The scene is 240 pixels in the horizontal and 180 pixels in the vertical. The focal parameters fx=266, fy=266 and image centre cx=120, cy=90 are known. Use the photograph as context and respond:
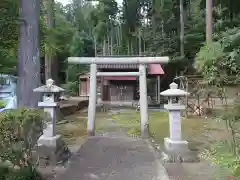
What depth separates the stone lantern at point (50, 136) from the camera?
5720 millimetres

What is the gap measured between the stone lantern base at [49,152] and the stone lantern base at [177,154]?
2348mm

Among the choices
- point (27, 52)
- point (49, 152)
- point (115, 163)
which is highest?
point (27, 52)

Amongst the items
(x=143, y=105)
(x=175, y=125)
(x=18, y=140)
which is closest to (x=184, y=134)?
(x=143, y=105)

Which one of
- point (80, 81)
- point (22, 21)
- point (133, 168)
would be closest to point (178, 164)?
point (133, 168)

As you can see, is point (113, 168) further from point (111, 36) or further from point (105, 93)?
point (111, 36)

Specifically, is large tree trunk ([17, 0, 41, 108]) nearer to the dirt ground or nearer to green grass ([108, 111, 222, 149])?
the dirt ground

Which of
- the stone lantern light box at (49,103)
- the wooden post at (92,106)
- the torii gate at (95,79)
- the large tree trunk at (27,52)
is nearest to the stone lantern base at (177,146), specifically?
the stone lantern light box at (49,103)

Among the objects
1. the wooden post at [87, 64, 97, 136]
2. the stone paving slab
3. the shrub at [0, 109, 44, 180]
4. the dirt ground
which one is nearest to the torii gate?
the wooden post at [87, 64, 97, 136]

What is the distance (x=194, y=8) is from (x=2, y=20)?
76.5ft

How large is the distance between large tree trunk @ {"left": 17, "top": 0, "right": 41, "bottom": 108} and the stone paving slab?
187 cm

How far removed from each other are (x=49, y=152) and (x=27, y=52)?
2278 mm

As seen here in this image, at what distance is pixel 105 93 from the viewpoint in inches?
853

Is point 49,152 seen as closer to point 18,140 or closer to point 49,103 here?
point 49,103

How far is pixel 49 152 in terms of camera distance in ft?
18.9
